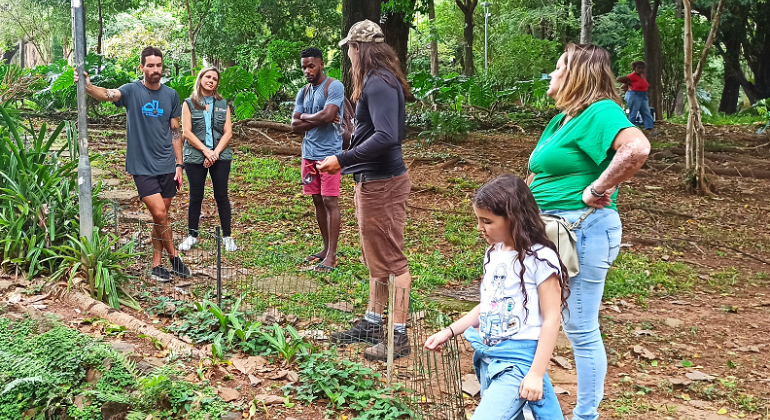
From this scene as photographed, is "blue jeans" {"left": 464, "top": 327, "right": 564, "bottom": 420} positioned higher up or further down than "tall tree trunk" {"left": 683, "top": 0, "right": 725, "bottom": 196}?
further down

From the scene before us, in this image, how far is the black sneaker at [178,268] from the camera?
18.3 feet

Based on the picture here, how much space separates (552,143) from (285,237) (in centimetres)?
456

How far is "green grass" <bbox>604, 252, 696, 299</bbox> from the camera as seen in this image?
239 inches

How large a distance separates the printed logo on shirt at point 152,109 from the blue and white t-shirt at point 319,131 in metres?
1.17

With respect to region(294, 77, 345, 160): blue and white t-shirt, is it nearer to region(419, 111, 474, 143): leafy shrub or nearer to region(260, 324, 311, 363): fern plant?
region(260, 324, 311, 363): fern plant

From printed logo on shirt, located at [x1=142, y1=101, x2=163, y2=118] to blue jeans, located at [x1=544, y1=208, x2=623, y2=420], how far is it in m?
3.56

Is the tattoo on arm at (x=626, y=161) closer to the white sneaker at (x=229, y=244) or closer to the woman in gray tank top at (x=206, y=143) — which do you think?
the woman in gray tank top at (x=206, y=143)

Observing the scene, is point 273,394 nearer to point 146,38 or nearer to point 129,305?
point 129,305

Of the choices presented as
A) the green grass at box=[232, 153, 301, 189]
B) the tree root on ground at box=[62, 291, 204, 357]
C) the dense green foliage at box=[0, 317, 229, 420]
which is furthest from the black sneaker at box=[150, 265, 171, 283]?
the green grass at box=[232, 153, 301, 189]

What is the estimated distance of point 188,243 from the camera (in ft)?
21.0

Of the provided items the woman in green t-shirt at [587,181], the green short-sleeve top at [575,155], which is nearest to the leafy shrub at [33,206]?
the green short-sleeve top at [575,155]

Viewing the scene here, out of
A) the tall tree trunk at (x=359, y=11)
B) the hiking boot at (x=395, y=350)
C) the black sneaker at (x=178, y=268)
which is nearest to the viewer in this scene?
the hiking boot at (x=395, y=350)

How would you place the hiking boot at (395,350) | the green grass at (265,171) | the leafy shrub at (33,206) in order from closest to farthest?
the hiking boot at (395,350), the leafy shrub at (33,206), the green grass at (265,171)

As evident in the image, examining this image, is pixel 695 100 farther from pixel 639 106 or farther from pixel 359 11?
pixel 639 106
